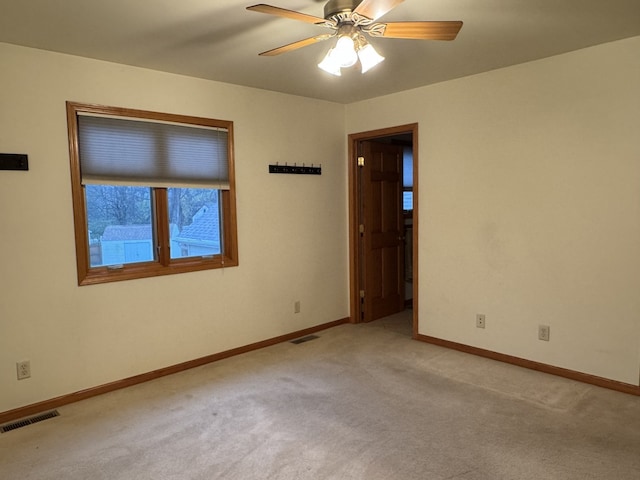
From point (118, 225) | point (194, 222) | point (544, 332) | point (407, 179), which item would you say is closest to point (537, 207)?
point (544, 332)

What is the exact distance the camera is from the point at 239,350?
158 inches

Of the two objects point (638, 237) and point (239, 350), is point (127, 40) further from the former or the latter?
point (638, 237)

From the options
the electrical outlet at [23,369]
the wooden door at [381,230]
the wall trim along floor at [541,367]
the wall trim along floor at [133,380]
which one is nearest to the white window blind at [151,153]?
the electrical outlet at [23,369]

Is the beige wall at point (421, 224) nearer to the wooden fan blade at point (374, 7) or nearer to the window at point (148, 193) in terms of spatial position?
the window at point (148, 193)

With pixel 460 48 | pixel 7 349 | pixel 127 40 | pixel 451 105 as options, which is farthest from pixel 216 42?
pixel 7 349

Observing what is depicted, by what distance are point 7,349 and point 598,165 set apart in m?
4.19

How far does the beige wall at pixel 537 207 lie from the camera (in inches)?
119

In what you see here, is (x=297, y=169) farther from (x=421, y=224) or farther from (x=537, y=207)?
(x=537, y=207)

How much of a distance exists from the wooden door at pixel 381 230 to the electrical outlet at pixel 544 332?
1904 mm

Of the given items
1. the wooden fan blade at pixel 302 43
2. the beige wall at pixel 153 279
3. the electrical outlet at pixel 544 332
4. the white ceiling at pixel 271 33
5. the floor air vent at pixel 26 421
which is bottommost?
the floor air vent at pixel 26 421

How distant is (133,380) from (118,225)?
Answer: 1.20 m

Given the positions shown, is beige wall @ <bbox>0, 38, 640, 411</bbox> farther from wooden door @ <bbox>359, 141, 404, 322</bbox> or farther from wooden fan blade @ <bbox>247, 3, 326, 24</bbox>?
wooden fan blade @ <bbox>247, 3, 326, 24</bbox>

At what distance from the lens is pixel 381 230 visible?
16.6ft

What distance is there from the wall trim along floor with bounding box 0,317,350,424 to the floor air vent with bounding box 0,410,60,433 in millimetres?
54
